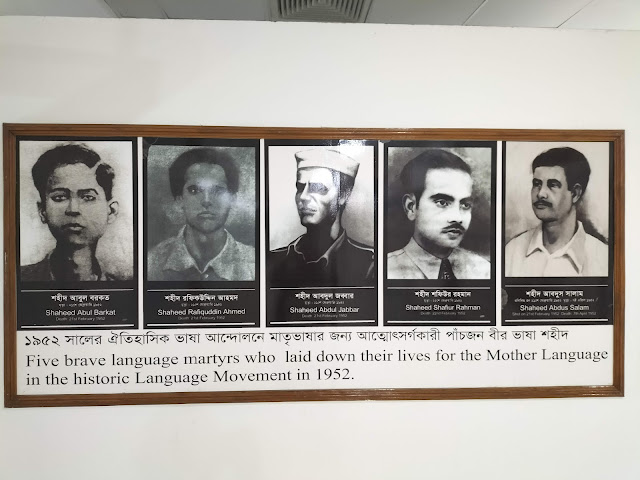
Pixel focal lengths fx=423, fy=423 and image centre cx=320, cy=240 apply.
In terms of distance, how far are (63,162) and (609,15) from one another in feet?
7.99

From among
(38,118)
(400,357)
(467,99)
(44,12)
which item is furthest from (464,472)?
(44,12)

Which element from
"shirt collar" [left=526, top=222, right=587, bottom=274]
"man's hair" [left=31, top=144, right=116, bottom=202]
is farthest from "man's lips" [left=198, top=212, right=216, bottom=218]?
"shirt collar" [left=526, top=222, right=587, bottom=274]

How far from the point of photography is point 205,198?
5.27 feet

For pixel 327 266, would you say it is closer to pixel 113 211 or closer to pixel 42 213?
pixel 113 211

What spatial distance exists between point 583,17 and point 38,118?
2.41 metres

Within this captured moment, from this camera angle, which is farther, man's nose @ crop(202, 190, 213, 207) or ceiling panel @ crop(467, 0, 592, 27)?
ceiling panel @ crop(467, 0, 592, 27)

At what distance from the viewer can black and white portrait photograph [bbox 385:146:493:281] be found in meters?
1.63

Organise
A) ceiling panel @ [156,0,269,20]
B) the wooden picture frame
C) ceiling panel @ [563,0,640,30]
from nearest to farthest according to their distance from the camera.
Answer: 1. the wooden picture frame
2. ceiling panel @ [563,0,640,30]
3. ceiling panel @ [156,0,269,20]

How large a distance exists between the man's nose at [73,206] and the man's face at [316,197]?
2.68ft

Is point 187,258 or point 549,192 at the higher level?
point 549,192

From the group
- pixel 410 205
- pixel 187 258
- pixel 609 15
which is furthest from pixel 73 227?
pixel 609 15

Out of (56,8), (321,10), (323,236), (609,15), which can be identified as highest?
(321,10)

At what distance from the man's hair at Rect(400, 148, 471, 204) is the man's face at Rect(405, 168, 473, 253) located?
2cm

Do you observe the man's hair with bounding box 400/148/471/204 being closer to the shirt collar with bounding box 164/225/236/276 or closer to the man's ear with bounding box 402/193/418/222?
the man's ear with bounding box 402/193/418/222
